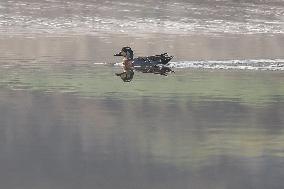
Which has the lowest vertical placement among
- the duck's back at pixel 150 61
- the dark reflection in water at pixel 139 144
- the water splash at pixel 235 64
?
the dark reflection in water at pixel 139 144

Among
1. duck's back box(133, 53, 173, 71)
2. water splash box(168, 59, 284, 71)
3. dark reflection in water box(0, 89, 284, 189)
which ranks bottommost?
dark reflection in water box(0, 89, 284, 189)

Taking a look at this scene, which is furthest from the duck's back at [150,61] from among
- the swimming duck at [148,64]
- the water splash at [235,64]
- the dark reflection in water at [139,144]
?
the dark reflection in water at [139,144]

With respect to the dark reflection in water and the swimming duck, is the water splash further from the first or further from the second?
the dark reflection in water

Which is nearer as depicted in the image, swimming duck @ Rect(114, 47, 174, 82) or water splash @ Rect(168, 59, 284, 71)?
swimming duck @ Rect(114, 47, 174, 82)

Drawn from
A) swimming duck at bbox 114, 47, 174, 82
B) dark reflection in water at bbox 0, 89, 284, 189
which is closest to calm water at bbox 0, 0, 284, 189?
dark reflection in water at bbox 0, 89, 284, 189

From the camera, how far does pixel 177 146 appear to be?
27.3 m

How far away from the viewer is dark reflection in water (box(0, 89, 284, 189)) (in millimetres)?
23547

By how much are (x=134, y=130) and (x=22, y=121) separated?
4.35 metres

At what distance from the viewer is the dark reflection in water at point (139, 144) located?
23547 mm

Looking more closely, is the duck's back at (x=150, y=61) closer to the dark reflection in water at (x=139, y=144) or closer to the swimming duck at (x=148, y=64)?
the swimming duck at (x=148, y=64)

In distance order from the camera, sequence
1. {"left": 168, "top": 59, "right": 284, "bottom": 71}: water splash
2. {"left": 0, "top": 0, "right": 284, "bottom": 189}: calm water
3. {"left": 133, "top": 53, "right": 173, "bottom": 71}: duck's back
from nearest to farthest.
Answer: {"left": 0, "top": 0, "right": 284, "bottom": 189}: calm water
{"left": 133, "top": 53, "right": 173, "bottom": 71}: duck's back
{"left": 168, "top": 59, "right": 284, "bottom": 71}: water splash

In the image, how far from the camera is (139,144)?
27656 millimetres

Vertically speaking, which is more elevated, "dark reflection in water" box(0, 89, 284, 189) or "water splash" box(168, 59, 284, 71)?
"water splash" box(168, 59, 284, 71)

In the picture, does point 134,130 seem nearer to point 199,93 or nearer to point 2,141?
point 2,141
